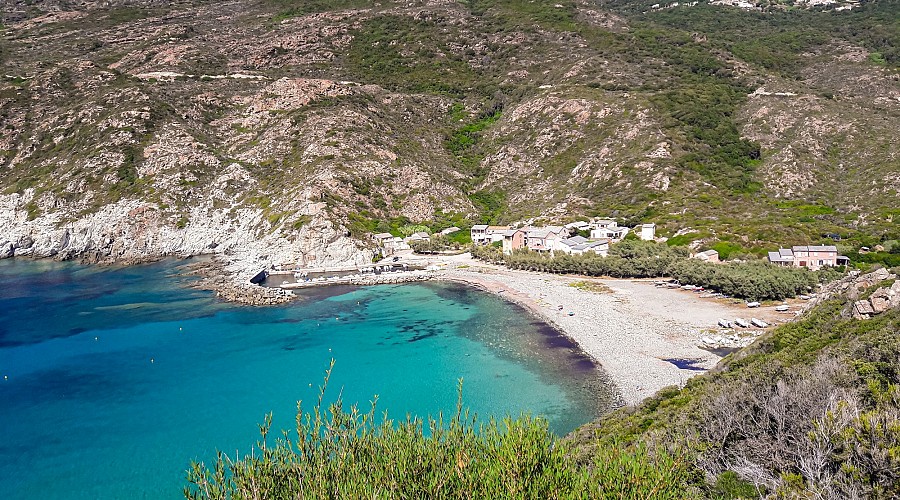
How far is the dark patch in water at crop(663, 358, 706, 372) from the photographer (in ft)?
107

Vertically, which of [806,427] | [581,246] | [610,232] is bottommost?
[581,246]

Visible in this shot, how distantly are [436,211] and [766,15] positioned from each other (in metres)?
168

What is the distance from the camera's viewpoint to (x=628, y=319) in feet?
144

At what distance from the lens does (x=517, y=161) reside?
103 m

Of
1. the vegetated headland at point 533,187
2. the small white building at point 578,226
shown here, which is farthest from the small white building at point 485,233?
the small white building at point 578,226

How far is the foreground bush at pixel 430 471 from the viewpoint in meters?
8.72

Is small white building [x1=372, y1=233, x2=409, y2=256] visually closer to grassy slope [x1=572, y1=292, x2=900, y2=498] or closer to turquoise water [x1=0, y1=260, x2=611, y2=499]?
turquoise water [x1=0, y1=260, x2=611, y2=499]

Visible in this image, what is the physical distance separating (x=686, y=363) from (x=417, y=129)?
91.1 meters

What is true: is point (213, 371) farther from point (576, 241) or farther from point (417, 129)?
point (417, 129)

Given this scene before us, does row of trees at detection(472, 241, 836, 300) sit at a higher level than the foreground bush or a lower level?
lower

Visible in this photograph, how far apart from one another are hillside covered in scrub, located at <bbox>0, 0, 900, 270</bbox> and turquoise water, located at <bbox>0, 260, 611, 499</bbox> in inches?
891

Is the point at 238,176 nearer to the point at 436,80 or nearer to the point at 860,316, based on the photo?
the point at 436,80

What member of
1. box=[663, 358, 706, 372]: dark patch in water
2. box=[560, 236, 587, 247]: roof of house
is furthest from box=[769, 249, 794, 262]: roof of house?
box=[663, 358, 706, 372]: dark patch in water

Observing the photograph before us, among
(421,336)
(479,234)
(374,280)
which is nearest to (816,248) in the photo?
(421,336)
